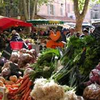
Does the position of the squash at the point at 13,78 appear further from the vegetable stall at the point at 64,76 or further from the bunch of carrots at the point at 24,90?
the bunch of carrots at the point at 24,90

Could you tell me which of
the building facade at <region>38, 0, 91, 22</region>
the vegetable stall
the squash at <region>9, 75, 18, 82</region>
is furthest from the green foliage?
the building facade at <region>38, 0, 91, 22</region>

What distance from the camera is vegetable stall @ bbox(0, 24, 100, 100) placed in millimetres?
3131

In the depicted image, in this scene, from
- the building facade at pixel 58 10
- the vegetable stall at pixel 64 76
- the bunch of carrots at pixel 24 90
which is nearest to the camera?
the vegetable stall at pixel 64 76

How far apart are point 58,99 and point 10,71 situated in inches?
88.4

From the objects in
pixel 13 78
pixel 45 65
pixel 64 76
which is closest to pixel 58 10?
pixel 13 78

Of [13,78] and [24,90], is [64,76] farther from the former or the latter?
[13,78]

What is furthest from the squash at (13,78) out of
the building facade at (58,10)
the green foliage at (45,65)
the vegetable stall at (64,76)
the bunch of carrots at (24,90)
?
the building facade at (58,10)

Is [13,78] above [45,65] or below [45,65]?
below

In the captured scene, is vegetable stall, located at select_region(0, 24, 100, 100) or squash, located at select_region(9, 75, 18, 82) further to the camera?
squash, located at select_region(9, 75, 18, 82)

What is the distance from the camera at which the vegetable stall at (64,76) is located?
3.13m

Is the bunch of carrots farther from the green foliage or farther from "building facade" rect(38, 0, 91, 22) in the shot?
"building facade" rect(38, 0, 91, 22)

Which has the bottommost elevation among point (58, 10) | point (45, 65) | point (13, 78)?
point (13, 78)

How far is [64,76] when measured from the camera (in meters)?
3.71

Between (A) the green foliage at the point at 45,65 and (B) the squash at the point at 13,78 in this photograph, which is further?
(B) the squash at the point at 13,78
